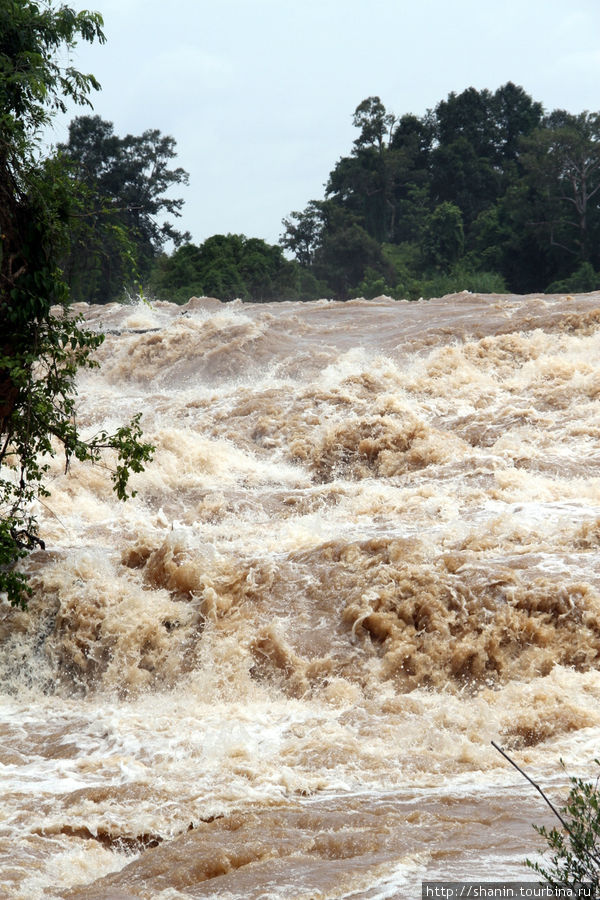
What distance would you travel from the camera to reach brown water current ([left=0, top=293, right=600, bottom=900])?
4336 millimetres

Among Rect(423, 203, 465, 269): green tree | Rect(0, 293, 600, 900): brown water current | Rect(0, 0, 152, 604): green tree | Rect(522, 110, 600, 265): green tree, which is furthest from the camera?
Rect(423, 203, 465, 269): green tree

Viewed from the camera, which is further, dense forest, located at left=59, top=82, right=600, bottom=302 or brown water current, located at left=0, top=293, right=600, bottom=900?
dense forest, located at left=59, top=82, right=600, bottom=302

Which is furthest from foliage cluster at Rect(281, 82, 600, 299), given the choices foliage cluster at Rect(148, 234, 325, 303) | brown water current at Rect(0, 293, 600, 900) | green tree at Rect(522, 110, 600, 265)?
brown water current at Rect(0, 293, 600, 900)

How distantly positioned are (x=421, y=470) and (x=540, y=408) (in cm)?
215

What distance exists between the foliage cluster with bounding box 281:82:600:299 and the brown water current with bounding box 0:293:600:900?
60.5 feet

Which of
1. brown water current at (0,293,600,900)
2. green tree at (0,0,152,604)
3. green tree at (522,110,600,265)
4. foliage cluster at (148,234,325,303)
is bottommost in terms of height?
brown water current at (0,293,600,900)

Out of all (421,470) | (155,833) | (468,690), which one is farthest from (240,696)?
(421,470)

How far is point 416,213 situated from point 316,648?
3288 centimetres

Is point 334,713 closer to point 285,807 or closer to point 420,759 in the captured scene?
point 420,759

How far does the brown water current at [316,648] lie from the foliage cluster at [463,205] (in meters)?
18.4

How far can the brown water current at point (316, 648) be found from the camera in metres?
4.34

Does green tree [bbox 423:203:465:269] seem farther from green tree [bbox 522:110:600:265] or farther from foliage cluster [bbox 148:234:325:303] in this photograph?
foliage cluster [bbox 148:234:325:303]

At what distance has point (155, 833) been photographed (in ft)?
15.0

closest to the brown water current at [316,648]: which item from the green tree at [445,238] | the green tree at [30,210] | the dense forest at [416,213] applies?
the green tree at [30,210]
